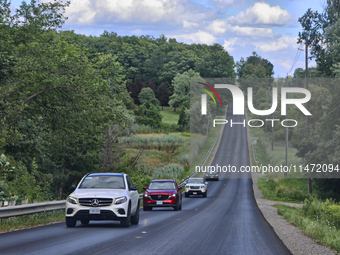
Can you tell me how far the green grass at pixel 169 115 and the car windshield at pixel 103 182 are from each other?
107026 millimetres

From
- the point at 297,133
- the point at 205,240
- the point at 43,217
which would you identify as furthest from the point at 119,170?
the point at 205,240

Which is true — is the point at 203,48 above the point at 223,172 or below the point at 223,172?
above

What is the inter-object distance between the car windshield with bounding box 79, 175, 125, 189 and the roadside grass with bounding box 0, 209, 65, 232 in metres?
1.97

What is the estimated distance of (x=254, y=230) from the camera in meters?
15.2

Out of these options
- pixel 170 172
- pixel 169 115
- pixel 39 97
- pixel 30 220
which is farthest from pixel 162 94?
pixel 30 220

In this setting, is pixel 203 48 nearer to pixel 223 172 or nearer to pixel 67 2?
pixel 223 172

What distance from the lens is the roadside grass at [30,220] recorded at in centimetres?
1382

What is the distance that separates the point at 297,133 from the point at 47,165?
2993 cm


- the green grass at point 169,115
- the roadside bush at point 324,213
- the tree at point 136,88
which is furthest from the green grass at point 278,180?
the tree at point 136,88

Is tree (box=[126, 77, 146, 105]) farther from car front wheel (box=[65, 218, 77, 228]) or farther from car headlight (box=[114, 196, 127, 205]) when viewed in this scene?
car headlight (box=[114, 196, 127, 205])

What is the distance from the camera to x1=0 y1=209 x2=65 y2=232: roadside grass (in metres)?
13.8

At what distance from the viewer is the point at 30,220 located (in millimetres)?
15273

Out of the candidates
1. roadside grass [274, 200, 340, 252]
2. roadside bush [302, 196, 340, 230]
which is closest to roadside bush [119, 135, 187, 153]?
roadside bush [302, 196, 340, 230]

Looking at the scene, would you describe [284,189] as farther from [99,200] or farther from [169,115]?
[169,115]
